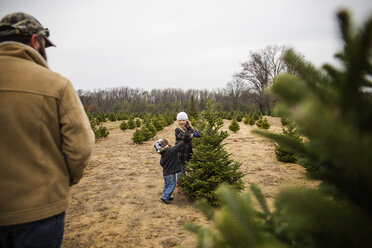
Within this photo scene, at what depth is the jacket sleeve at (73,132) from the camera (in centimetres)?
158

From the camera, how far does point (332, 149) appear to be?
1.42 feet

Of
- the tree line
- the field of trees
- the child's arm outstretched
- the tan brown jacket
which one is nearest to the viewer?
the field of trees

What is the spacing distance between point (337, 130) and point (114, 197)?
586cm

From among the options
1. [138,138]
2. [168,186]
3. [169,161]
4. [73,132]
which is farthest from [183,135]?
[138,138]

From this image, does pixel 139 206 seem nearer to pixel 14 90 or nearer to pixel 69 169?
pixel 69 169

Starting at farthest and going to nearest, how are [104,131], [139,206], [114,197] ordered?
1. [104,131]
2. [114,197]
3. [139,206]

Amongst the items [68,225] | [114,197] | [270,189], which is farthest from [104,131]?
[270,189]

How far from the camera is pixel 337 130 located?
1.29 feet

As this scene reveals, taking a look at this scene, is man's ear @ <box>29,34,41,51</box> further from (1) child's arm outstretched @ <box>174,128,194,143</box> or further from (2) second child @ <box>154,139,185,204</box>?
(1) child's arm outstretched @ <box>174,128,194,143</box>

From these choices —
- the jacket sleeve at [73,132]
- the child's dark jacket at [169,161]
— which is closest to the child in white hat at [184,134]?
the child's dark jacket at [169,161]

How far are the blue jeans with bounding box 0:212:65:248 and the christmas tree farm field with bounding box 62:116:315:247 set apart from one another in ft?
7.71

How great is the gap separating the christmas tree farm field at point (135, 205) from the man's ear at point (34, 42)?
10.6 feet

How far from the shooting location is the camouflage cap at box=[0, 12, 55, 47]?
1.56m

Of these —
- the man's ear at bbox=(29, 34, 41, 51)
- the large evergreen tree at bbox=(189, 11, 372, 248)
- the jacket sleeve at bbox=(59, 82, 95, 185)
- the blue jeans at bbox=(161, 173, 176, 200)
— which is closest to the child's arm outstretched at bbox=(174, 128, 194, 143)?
the blue jeans at bbox=(161, 173, 176, 200)
